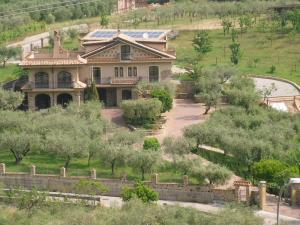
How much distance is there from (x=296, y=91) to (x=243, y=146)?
1848 centimetres

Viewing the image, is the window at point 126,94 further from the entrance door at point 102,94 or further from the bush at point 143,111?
the bush at point 143,111

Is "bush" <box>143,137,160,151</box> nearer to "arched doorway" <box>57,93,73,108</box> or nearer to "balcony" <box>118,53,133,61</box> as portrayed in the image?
"arched doorway" <box>57,93,73,108</box>

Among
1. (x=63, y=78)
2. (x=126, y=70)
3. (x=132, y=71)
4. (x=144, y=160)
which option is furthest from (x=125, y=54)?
(x=144, y=160)

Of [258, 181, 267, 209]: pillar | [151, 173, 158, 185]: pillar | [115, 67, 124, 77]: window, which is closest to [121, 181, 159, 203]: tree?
[151, 173, 158, 185]: pillar

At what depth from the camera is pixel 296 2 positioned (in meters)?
98.6

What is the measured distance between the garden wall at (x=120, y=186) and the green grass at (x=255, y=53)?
26028 mm

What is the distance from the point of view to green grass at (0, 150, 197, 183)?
46.3 m

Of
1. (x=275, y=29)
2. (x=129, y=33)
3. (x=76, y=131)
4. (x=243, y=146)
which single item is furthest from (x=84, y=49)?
(x=275, y=29)

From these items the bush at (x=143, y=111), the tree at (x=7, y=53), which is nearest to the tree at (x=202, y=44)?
the tree at (x=7, y=53)

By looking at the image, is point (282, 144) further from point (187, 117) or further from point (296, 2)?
point (296, 2)

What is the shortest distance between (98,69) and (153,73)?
4.30 metres

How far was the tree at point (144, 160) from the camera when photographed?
45188 millimetres

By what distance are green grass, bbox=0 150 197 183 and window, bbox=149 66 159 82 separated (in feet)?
50.3

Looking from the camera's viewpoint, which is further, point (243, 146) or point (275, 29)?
point (275, 29)
